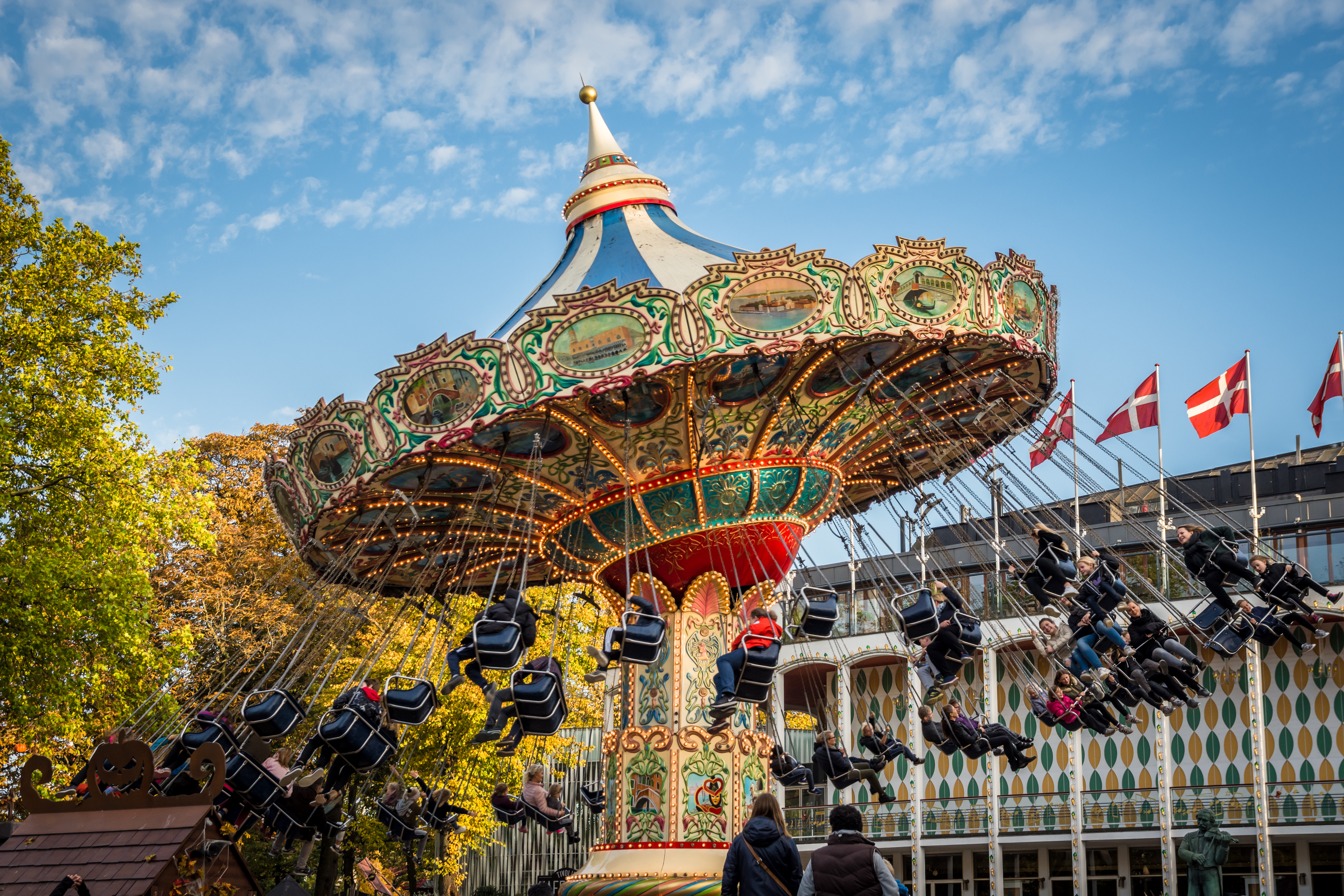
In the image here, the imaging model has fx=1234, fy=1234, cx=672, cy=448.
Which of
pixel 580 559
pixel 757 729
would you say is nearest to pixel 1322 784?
pixel 757 729

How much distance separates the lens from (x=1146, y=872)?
87.8 ft

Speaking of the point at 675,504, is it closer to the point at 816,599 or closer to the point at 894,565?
the point at 816,599

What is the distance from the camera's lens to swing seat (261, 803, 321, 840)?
1139 centimetres

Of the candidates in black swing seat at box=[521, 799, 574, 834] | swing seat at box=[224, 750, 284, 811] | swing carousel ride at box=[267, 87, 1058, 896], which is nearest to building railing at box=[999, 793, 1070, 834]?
swing carousel ride at box=[267, 87, 1058, 896]

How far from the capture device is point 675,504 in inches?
497

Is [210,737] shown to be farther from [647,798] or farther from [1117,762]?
[1117,762]

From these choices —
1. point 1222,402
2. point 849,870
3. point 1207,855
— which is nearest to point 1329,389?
point 1222,402

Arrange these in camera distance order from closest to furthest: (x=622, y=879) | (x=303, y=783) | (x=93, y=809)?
(x=93, y=809) → (x=303, y=783) → (x=622, y=879)

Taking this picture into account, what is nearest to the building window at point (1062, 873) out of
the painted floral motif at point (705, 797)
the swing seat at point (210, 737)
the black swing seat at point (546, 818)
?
the black swing seat at point (546, 818)

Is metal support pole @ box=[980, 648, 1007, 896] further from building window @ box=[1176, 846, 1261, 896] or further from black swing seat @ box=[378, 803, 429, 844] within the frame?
black swing seat @ box=[378, 803, 429, 844]

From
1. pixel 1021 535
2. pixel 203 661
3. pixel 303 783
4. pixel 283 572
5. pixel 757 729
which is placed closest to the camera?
pixel 303 783

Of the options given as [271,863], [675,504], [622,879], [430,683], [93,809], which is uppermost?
[675,504]

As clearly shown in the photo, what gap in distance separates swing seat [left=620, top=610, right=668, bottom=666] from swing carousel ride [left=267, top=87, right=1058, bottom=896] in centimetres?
20

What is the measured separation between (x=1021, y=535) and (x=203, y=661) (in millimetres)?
17905
